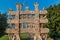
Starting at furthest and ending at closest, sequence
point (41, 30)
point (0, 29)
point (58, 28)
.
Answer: point (0, 29), point (41, 30), point (58, 28)

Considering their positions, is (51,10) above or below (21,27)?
above

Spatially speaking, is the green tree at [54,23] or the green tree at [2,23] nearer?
the green tree at [54,23]

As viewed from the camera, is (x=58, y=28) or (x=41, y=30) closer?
(x=58, y=28)

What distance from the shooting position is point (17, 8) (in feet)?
58.8

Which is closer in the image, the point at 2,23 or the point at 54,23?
the point at 54,23

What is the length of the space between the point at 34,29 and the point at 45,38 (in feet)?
3.76

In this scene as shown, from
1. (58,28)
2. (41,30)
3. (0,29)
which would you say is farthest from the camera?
(0,29)

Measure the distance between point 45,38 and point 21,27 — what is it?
2163 mm

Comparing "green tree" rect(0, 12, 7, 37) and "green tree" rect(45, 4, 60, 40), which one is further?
"green tree" rect(0, 12, 7, 37)

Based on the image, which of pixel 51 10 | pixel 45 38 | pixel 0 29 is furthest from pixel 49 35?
pixel 0 29

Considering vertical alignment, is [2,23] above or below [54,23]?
above

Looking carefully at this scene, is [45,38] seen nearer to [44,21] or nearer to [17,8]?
[44,21]

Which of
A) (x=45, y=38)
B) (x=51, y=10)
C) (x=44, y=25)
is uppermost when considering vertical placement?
(x=51, y=10)

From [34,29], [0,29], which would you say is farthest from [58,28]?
[0,29]
